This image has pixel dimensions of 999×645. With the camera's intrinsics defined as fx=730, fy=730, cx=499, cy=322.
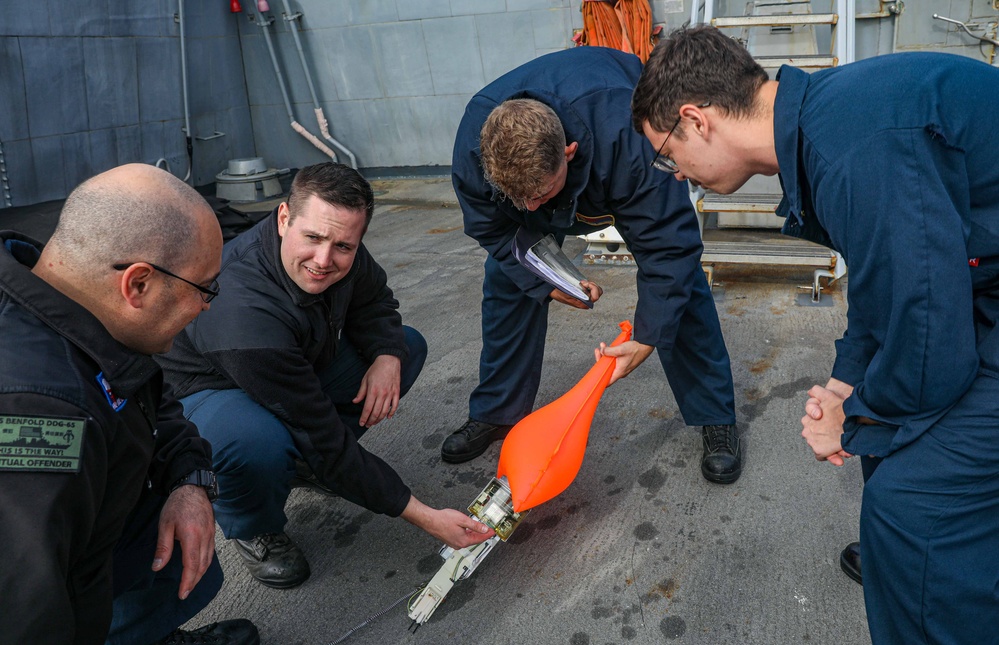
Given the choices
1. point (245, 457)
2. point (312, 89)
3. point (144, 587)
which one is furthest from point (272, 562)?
point (312, 89)

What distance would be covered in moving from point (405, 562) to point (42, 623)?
1322mm

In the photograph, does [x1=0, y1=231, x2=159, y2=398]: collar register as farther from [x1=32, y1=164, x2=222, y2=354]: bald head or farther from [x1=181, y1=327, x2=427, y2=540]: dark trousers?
[x1=181, y1=327, x2=427, y2=540]: dark trousers

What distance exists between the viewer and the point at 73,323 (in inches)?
53.4

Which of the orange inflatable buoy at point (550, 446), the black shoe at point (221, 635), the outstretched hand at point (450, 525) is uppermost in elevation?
the orange inflatable buoy at point (550, 446)

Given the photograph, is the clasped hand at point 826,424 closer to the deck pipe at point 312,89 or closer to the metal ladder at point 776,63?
the metal ladder at point 776,63

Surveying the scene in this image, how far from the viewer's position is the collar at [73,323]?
52.1 inches

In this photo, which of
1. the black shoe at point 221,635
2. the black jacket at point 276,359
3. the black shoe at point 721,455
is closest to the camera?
the black shoe at point 221,635

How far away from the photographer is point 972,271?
1374 millimetres

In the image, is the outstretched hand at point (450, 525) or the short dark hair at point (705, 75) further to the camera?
the outstretched hand at point (450, 525)

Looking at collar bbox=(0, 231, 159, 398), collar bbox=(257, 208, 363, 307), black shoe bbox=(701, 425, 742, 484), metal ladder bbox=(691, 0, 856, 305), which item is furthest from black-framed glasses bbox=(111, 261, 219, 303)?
metal ladder bbox=(691, 0, 856, 305)

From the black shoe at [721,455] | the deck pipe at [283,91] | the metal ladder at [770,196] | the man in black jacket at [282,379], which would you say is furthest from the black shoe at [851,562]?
the deck pipe at [283,91]

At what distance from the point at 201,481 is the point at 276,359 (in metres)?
0.38

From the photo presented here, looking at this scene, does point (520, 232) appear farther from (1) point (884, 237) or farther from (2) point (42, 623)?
(2) point (42, 623)

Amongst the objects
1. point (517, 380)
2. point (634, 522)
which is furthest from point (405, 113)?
point (634, 522)
